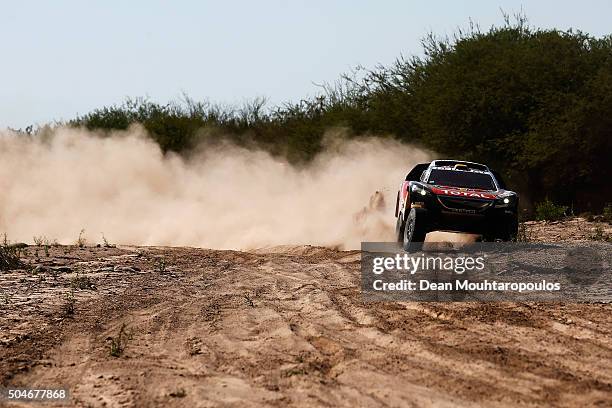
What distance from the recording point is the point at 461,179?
16250mm

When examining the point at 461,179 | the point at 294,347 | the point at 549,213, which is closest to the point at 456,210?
the point at 461,179

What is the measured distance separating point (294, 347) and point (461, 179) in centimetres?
841

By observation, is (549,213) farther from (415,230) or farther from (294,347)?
(294,347)

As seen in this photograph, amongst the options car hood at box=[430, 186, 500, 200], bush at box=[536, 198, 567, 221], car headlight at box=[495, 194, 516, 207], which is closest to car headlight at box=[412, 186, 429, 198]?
car hood at box=[430, 186, 500, 200]

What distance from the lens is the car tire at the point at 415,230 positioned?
15001 millimetres

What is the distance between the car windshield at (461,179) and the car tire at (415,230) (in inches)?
33.4

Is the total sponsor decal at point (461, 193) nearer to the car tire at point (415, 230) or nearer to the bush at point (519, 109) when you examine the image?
the car tire at point (415, 230)

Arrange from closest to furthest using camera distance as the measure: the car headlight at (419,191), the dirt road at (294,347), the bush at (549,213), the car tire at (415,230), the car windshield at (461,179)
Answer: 1. the dirt road at (294,347)
2. the car tire at (415,230)
3. the car headlight at (419,191)
4. the car windshield at (461,179)
5. the bush at (549,213)

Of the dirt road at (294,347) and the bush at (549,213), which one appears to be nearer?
the dirt road at (294,347)

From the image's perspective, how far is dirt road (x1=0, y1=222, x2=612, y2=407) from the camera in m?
6.72

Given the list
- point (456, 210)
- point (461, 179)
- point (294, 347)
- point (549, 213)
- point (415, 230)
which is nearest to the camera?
point (294, 347)

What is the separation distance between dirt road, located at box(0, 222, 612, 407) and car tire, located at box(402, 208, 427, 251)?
210cm

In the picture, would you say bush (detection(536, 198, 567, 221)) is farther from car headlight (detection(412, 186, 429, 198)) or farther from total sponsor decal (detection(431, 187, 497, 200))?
car headlight (detection(412, 186, 429, 198))

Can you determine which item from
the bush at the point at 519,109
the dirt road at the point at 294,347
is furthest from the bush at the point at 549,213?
the dirt road at the point at 294,347
